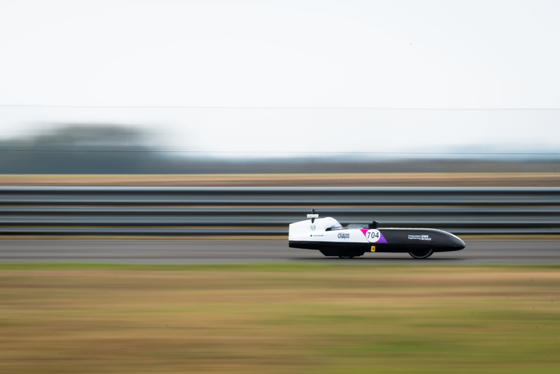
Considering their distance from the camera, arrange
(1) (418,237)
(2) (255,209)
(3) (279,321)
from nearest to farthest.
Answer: (3) (279,321) → (1) (418,237) → (2) (255,209)

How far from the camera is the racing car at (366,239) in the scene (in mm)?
7793

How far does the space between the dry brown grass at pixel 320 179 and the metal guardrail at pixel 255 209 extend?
0.43 m

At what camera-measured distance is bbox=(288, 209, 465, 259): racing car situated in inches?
307

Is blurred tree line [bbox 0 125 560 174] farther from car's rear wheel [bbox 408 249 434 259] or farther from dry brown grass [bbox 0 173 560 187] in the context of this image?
car's rear wheel [bbox 408 249 434 259]

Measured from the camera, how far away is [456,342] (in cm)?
367

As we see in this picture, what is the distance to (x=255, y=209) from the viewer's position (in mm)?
10875

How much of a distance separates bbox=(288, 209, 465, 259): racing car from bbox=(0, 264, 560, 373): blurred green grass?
1199 millimetres

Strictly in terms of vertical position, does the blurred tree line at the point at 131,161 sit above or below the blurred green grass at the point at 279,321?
above

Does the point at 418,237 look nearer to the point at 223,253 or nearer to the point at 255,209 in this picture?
the point at 223,253

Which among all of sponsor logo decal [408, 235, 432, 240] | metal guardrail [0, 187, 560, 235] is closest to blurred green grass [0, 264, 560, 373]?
sponsor logo decal [408, 235, 432, 240]

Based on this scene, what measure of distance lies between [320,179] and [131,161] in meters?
3.35

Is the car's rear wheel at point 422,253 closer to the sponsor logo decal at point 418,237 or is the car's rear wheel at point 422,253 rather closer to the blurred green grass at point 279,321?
the sponsor logo decal at point 418,237

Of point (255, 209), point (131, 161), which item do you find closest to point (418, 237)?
point (255, 209)

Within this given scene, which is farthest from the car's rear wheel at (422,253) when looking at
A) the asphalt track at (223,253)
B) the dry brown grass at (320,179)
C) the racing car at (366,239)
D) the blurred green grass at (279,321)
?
the dry brown grass at (320,179)
